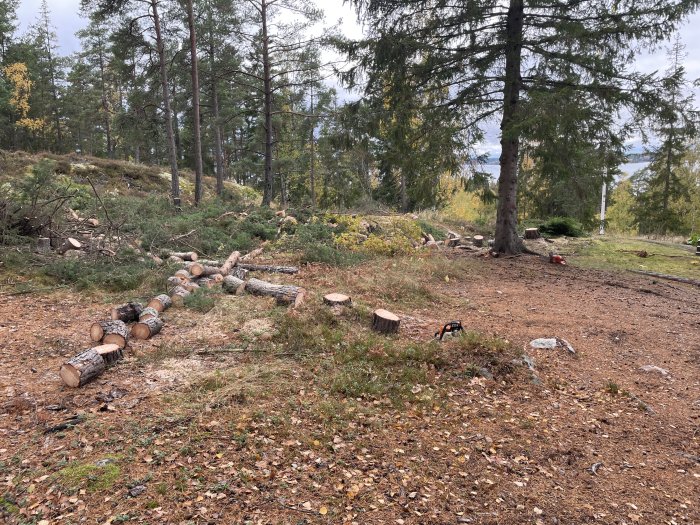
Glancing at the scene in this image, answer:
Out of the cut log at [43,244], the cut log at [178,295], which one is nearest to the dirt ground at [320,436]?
the cut log at [178,295]

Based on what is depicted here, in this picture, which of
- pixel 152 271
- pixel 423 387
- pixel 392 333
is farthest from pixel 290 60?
pixel 423 387

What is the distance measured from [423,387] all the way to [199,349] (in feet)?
8.43

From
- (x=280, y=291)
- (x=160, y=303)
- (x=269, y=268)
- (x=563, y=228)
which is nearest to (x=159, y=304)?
(x=160, y=303)

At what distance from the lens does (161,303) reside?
5914mm

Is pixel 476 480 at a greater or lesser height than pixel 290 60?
lesser

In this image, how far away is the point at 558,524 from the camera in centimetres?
266

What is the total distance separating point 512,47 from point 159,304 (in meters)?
9.44

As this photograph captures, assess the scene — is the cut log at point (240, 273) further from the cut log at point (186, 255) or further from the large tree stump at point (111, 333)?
the large tree stump at point (111, 333)

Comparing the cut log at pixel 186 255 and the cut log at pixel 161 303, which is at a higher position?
the cut log at pixel 186 255

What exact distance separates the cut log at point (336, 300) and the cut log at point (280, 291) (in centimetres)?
40

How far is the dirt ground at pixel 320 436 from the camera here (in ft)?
8.91

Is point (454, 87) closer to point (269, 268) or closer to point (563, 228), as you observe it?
point (269, 268)

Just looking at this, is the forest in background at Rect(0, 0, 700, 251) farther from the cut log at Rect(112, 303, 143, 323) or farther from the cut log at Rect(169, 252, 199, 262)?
the cut log at Rect(112, 303, 143, 323)

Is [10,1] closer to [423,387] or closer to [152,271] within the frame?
[152,271]
